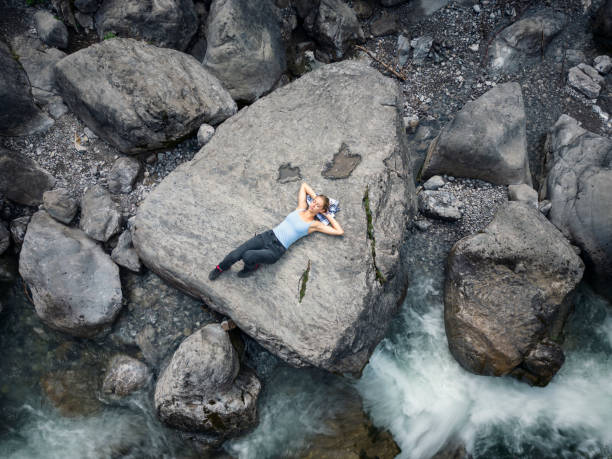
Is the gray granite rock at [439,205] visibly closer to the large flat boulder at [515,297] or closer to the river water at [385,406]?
the large flat boulder at [515,297]

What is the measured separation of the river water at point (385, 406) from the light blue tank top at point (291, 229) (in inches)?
86.5

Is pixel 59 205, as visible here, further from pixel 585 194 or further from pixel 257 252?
pixel 585 194

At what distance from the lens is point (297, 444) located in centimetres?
609

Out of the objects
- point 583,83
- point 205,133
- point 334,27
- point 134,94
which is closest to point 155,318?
point 205,133

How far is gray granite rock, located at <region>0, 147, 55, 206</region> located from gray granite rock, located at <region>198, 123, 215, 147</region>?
276 centimetres

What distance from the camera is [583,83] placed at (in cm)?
818

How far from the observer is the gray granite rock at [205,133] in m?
7.22

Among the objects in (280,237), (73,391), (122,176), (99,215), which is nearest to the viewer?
(280,237)

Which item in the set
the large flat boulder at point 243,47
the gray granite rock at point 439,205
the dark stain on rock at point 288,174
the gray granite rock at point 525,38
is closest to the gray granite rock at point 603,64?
the gray granite rock at point 525,38

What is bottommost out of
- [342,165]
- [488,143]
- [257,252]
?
[257,252]

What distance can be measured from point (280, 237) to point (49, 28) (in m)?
6.24

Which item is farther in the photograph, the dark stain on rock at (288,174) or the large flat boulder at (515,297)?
the dark stain on rock at (288,174)

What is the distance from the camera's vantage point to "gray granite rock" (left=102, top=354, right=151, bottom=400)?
6242 mm

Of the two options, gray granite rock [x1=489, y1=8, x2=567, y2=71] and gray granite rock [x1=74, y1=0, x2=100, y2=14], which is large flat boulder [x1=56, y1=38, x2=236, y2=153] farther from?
gray granite rock [x1=489, y1=8, x2=567, y2=71]
